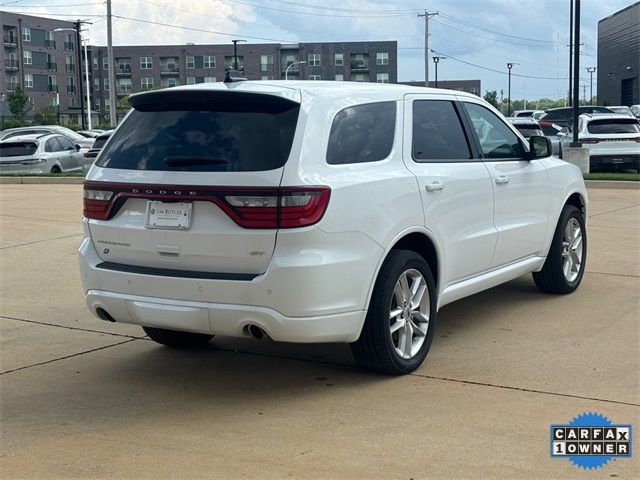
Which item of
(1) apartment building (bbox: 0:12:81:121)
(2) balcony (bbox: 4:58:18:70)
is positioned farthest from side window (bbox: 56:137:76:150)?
(2) balcony (bbox: 4:58:18:70)

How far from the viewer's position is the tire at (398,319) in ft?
A: 17.8

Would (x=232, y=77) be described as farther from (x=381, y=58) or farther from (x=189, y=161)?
(x=381, y=58)

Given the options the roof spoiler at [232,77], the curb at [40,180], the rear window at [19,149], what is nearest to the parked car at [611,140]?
the curb at [40,180]

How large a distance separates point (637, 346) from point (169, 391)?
10.8ft

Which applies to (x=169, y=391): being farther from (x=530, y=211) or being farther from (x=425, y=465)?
(x=530, y=211)

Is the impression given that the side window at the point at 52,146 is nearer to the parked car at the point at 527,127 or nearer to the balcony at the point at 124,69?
the parked car at the point at 527,127

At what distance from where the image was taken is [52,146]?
88.0ft

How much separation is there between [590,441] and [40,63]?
91342 mm

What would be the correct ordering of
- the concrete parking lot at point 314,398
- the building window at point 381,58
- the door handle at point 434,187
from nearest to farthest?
the concrete parking lot at point 314,398 → the door handle at point 434,187 → the building window at point 381,58

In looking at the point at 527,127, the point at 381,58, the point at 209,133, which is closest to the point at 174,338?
the point at 209,133

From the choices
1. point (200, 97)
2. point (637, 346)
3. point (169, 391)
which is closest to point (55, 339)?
point (169, 391)

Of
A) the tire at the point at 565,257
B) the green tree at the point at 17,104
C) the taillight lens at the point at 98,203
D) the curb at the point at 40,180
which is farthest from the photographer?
the green tree at the point at 17,104

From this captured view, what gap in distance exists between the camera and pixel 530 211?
7336 mm

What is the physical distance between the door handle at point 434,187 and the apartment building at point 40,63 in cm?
7986
